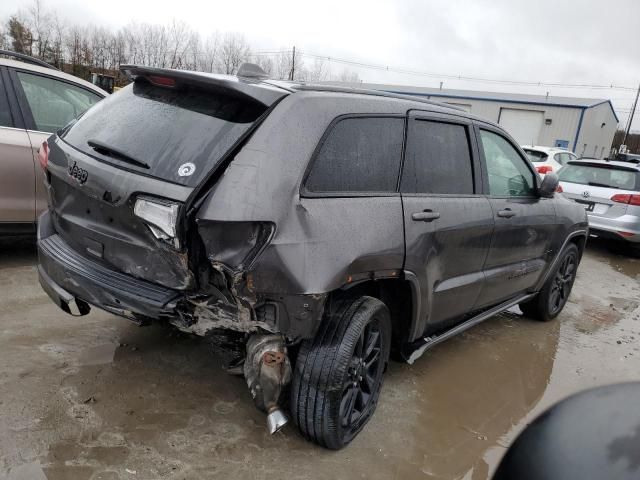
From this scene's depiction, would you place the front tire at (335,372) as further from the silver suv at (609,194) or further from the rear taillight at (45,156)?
the silver suv at (609,194)

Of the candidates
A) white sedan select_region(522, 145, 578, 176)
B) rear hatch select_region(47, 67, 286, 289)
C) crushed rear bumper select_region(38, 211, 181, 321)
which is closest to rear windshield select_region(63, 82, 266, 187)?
rear hatch select_region(47, 67, 286, 289)

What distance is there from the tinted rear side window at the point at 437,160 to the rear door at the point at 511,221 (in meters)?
0.25

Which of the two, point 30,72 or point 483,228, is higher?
point 30,72

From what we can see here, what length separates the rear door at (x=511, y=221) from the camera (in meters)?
3.72

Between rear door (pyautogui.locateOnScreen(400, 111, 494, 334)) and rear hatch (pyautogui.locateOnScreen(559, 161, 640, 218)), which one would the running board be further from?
rear hatch (pyautogui.locateOnScreen(559, 161, 640, 218))

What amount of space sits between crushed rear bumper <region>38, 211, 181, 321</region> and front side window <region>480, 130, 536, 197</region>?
246 cm

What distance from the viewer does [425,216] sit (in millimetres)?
2926

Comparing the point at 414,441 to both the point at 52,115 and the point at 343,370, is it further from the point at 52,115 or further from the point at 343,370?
the point at 52,115

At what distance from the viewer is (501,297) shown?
13.5ft

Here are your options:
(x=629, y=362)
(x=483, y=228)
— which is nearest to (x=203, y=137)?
(x=483, y=228)

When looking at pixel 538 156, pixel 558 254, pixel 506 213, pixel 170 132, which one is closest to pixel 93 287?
pixel 170 132

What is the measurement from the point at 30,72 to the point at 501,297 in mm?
4625

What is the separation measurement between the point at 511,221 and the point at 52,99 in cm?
432

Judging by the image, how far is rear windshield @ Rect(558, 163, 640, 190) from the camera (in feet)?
26.8
